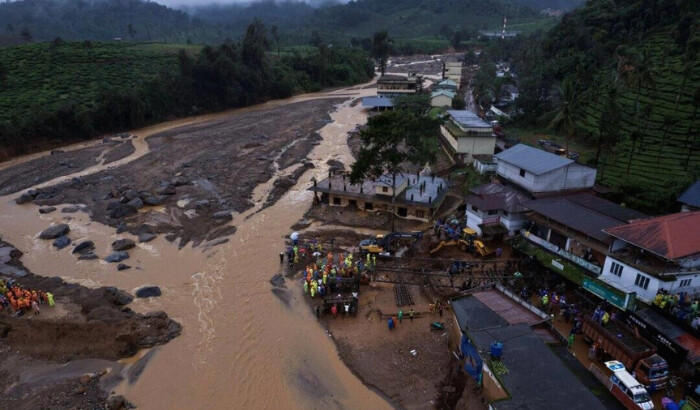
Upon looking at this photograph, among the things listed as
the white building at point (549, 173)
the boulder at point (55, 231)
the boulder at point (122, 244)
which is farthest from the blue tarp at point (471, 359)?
the boulder at point (55, 231)

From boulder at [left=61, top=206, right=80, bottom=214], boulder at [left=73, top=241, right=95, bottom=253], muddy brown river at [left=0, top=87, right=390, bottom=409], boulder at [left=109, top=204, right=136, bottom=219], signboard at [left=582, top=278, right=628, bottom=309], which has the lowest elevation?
muddy brown river at [left=0, top=87, right=390, bottom=409]

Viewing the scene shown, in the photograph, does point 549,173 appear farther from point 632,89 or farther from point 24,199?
point 24,199

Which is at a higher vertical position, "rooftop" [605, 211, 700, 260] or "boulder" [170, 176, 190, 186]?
"rooftop" [605, 211, 700, 260]

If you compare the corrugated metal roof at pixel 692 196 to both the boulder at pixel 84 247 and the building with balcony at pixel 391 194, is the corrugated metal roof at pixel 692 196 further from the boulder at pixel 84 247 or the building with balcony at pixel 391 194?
the boulder at pixel 84 247

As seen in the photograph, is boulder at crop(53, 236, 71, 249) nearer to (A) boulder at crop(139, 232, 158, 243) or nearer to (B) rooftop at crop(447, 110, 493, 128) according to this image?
(A) boulder at crop(139, 232, 158, 243)

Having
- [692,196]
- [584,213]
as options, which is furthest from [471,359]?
[692,196]

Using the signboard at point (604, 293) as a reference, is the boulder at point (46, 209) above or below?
below

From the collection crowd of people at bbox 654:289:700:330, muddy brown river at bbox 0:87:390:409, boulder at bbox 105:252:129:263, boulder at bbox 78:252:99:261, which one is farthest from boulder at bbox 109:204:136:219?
crowd of people at bbox 654:289:700:330
